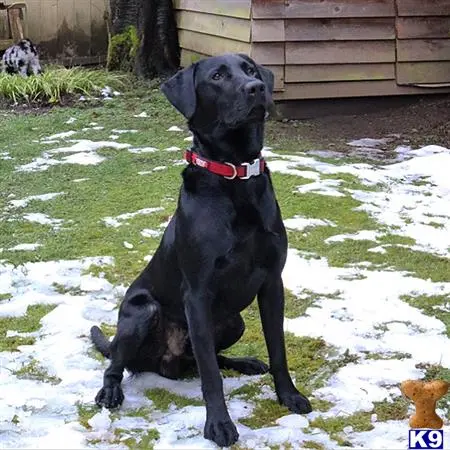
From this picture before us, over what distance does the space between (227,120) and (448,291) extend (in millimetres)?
1990

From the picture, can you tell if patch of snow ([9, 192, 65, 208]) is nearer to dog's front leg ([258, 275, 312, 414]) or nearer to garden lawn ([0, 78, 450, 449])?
garden lawn ([0, 78, 450, 449])

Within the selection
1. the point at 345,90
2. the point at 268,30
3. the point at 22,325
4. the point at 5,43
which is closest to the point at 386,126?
the point at 345,90

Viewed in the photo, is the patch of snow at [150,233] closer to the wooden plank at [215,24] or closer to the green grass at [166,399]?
the green grass at [166,399]

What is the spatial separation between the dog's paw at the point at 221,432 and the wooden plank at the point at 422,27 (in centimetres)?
670

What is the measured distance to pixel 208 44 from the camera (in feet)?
32.7

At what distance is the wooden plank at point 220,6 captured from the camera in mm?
8637

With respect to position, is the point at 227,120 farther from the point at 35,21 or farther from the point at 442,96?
the point at 35,21

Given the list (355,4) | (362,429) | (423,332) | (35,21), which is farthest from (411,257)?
(35,21)

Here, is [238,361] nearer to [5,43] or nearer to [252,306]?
[252,306]

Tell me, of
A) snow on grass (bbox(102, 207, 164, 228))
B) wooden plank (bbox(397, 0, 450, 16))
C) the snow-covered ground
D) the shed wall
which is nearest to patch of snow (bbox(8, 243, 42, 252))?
the snow-covered ground

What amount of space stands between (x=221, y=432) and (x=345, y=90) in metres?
6.43

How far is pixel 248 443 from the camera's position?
3.07 metres

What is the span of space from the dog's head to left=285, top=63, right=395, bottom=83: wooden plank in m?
5.66

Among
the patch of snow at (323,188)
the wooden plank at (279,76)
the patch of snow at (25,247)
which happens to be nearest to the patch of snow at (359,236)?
the patch of snow at (323,188)
